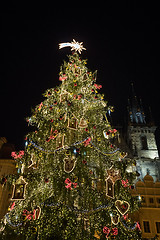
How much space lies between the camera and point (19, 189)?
258 inches

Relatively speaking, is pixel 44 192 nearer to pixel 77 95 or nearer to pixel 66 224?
pixel 66 224

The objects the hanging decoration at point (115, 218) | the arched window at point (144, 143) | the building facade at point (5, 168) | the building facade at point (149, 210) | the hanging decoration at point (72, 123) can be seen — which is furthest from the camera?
the arched window at point (144, 143)

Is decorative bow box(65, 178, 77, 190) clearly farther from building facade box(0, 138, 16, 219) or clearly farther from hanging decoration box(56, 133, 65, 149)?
building facade box(0, 138, 16, 219)

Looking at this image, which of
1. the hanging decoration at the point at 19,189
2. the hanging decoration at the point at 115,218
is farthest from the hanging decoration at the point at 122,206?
the hanging decoration at the point at 19,189

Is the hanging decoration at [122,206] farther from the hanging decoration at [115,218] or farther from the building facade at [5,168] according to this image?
the building facade at [5,168]

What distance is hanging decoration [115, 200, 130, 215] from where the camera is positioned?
650 cm

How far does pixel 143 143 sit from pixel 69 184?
31.3 metres

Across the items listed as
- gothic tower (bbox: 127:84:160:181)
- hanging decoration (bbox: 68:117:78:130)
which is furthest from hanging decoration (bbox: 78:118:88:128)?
gothic tower (bbox: 127:84:160:181)

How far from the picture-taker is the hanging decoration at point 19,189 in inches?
256

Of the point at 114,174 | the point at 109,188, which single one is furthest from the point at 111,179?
the point at 109,188

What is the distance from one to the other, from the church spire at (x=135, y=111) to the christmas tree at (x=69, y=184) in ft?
101

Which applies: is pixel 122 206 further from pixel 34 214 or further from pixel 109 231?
pixel 34 214

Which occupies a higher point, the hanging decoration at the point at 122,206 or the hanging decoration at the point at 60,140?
the hanging decoration at the point at 60,140

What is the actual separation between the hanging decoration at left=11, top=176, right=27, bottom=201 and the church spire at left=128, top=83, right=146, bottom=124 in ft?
108
